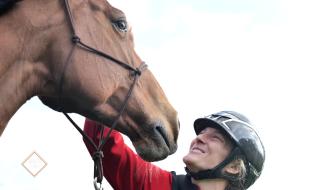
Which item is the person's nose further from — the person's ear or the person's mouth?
the person's ear

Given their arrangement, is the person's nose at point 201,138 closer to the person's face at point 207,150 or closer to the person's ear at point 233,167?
the person's face at point 207,150

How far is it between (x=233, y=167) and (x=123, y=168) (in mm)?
1078

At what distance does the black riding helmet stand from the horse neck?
5.45 ft

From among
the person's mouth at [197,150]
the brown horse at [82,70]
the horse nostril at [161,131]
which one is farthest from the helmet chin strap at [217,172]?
the horse nostril at [161,131]

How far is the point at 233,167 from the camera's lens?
4.78m

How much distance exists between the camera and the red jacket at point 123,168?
420 centimetres

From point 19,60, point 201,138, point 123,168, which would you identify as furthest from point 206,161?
point 19,60

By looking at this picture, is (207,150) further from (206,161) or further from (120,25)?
(120,25)

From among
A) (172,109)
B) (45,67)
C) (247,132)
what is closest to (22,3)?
(45,67)

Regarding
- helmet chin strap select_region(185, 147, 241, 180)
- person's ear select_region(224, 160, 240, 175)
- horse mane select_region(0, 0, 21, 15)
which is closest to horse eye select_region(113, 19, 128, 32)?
horse mane select_region(0, 0, 21, 15)

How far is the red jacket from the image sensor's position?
13.8 feet

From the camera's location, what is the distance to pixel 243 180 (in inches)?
190

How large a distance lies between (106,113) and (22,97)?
2.01 feet

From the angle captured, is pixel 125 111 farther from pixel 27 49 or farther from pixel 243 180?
pixel 243 180
